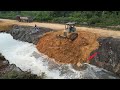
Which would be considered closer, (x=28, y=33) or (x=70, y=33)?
(x=70, y=33)

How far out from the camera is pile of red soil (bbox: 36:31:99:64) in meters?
13.4

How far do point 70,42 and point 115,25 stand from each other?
197 inches

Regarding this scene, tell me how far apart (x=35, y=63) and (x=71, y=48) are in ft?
8.40

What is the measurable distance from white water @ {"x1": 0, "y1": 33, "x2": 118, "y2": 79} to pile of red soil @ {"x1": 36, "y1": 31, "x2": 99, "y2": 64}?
569mm

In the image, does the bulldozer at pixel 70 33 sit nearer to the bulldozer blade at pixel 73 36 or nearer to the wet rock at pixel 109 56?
the bulldozer blade at pixel 73 36

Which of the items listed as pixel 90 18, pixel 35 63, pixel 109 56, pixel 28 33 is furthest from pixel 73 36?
pixel 90 18

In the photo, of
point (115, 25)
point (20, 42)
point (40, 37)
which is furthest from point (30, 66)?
point (115, 25)

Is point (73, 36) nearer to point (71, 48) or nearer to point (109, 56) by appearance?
point (71, 48)

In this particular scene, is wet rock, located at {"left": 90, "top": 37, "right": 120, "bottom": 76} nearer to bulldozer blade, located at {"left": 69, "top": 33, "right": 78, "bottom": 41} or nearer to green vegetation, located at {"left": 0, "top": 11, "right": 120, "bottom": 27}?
bulldozer blade, located at {"left": 69, "top": 33, "right": 78, "bottom": 41}

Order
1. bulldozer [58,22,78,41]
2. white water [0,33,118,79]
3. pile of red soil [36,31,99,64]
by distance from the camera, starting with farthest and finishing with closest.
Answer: bulldozer [58,22,78,41], pile of red soil [36,31,99,64], white water [0,33,118,79]

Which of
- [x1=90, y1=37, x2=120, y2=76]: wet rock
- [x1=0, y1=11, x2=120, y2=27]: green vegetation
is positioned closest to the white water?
[x1=90, y1=37, x2=120, y2=76]: wet rock

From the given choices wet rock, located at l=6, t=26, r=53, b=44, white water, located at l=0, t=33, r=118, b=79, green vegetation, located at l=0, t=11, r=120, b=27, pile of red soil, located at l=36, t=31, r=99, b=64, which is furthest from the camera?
green vegetation, located at l=0, t=11, r=120, b=27

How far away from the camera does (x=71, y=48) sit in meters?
14.3
